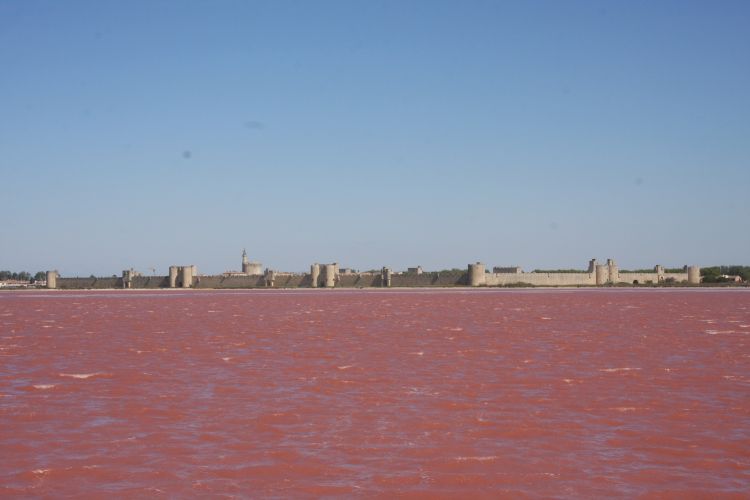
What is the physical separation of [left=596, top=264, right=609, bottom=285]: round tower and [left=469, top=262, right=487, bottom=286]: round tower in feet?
39.4

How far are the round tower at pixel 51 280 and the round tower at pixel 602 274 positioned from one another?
2535 inches

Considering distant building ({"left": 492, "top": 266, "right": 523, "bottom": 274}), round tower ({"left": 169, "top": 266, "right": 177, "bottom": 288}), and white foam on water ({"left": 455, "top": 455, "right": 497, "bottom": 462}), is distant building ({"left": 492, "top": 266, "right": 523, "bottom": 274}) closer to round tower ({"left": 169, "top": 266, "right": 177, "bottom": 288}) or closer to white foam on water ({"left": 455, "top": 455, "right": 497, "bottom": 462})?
round tower ({"left": 169, "top": 266, "right": 177, "bottom": 288})

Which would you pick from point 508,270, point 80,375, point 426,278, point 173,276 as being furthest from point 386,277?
→ point 80,375

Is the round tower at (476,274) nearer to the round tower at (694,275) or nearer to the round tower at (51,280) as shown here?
the round tower at (694,275)

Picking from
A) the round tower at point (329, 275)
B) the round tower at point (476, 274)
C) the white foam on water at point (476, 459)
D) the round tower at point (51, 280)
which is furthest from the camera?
the round tower at point (51, 280)

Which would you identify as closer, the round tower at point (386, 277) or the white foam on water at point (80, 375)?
the white foam on water at point (80, 375)

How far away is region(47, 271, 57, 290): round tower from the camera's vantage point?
102000 mm

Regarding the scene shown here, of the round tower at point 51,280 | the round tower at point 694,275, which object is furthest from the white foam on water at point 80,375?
the round tower at point 51,280

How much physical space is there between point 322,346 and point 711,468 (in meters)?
10.9

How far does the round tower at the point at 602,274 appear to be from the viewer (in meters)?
82.6

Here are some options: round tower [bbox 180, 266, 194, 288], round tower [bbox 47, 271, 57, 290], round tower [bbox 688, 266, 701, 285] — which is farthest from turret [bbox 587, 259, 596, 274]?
round tower [bbox 47, 271, 57, 290]

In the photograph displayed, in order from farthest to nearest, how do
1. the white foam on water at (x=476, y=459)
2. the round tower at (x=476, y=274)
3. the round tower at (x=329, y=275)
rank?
the round tower at (x=329, y=275)
the round tower at (x=476, y=274)
the white foam on water at (x=476, y=459)

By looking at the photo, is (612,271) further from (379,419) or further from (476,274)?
(379,419)

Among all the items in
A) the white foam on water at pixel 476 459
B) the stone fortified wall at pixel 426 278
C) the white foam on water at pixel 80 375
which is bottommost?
the white foam on water at pixel 476 459
